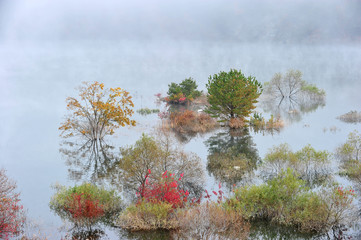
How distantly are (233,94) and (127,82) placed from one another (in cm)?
3144

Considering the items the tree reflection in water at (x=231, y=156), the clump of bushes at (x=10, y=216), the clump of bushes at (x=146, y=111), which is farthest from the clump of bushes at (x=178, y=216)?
the clump of bushes at (x=146, y=111)

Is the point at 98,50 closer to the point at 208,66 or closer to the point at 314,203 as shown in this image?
the point at 208,66

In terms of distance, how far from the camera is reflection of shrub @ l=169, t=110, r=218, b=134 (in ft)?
100

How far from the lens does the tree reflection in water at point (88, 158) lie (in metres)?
21.6

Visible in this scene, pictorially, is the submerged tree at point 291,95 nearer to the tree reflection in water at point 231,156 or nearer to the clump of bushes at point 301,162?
the tree reflection in water at point 231,156

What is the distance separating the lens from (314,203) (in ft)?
50.9

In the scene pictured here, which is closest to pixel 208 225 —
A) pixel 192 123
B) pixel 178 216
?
pixel 178 216

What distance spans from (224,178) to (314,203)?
5717 mm

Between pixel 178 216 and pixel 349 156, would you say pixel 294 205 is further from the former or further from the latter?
pixel 349 156

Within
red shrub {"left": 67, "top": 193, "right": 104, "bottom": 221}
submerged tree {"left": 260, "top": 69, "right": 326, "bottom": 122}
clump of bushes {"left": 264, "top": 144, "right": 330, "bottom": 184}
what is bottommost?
red shrub {"left": 67, "top": 193, "right": 104, "bottom": 221}

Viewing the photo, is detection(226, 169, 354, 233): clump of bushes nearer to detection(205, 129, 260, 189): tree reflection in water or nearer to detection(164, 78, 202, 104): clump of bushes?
detection(205, 129, 260, 189): tree reflection in water

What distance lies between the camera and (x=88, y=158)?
962 inches

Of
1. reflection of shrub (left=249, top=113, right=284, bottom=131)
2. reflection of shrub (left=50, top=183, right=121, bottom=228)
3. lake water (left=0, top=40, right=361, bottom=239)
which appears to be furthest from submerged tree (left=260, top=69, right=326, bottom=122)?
reflection of shrub (left=50, top=183, right=121, bottom=228)

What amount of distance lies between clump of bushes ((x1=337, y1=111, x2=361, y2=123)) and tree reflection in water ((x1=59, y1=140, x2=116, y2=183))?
18681 mm
